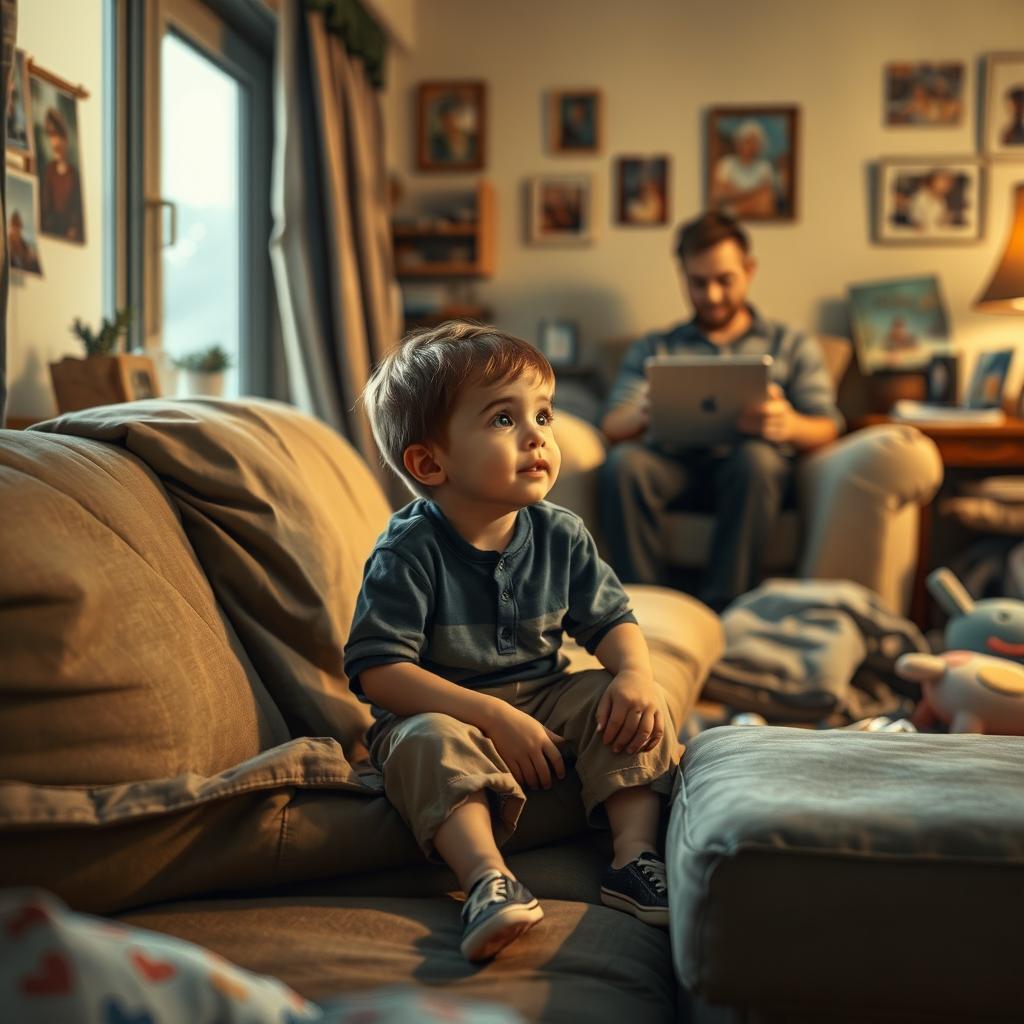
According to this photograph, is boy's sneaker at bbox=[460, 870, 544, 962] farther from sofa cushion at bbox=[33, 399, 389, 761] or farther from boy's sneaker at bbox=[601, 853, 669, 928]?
sofa cushion at bbox=[33, 399, 389, 761]

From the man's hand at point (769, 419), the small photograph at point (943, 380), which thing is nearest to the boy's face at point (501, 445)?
the man's hand at point (769, 419)

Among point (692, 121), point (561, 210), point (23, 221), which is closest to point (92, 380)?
point (23, 221)

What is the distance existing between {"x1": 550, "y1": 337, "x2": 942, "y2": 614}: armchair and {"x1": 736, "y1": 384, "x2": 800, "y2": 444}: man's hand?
16 centimetres

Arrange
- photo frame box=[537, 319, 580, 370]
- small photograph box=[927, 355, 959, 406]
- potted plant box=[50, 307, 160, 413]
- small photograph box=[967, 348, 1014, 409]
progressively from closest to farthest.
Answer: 1. potted plant box=[50, 307, 160, 413]
2. small photograph box=[967, 348, 1014, 409]
3. small photograph box=[927, 355, 959, 406]
4. photo frame box=[537, 319, 580, 370]

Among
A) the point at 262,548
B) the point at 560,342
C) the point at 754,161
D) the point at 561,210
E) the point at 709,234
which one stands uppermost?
the point at 754,161

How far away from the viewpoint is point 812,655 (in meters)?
2.51

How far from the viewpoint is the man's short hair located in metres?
3.64

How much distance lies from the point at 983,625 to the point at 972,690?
0.41m

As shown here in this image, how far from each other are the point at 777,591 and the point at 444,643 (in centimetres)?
164

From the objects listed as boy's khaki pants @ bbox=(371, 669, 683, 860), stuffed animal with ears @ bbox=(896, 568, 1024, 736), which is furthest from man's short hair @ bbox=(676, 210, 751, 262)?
boy's khaki pants @ bbox=(371, 669, 683, 860)

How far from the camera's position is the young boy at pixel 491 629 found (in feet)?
3.76

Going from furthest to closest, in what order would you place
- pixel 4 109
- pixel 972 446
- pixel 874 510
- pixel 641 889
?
pixel 972 446 < pixel 874 510 < pixel 4 109 < pixel 641 889

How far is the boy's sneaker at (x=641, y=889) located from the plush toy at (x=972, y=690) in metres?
1.06

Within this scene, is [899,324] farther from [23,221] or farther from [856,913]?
[856,913]
